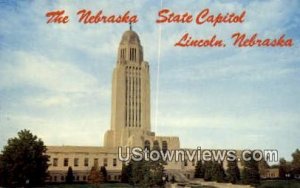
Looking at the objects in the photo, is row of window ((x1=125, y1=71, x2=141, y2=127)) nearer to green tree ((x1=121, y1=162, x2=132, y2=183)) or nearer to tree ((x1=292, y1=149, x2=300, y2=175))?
green tree ((x1=121, y1=162, x2=132, y2=183))

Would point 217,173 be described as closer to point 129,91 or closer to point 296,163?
point 296,163

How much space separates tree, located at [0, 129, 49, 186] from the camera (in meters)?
36.1

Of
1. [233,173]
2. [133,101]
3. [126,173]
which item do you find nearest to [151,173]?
[233,173]

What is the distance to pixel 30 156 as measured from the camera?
37.7m

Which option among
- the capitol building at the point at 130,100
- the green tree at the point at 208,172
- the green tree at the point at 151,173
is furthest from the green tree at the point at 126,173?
the green tree at the point at 151,173

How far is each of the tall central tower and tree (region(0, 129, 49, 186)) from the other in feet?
136

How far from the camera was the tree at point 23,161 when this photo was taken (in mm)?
36125

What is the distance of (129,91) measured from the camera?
83.9 metres

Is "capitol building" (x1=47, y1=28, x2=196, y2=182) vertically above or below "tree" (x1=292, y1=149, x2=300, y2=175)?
above

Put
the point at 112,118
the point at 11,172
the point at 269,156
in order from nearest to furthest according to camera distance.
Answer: the point at 269,156
the point at 11,172
the point at 112,118

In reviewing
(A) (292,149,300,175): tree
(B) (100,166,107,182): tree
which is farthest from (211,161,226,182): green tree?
(B) (100,166,107,182): tree

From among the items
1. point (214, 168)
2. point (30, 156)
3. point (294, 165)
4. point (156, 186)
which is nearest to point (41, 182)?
point (30, 156)

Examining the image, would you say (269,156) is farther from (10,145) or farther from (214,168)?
(214,168)

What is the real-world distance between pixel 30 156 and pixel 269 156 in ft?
76.3
